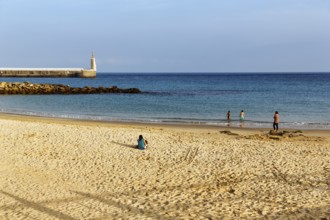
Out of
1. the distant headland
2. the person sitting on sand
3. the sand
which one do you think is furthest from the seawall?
the person sitting on sand

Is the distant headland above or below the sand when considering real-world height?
above

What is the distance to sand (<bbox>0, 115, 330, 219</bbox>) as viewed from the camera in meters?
8.59

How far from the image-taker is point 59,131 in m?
18.1

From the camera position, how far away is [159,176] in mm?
11500

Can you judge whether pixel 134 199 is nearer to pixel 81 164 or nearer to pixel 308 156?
pixel 81 164

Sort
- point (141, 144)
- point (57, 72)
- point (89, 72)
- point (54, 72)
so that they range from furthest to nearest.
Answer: point (89, 72)
point (54, 72)
point (57, 72)
point (141, 144)

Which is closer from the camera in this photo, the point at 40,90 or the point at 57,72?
the point at 40,90

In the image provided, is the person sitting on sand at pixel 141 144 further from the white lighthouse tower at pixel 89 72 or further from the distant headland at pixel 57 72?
the white lighthouse tower at pixel 89 72

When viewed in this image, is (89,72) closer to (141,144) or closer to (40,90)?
(40,90)

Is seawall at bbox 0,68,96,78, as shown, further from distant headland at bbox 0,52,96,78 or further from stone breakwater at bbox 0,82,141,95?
stone breakwater at bbox 0,82,141,95

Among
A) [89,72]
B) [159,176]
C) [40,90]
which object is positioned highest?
[89,72]

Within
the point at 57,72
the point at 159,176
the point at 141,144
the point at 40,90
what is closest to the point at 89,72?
the point at 57,72

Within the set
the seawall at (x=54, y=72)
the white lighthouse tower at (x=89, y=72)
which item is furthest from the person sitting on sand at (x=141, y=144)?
the white lighthouse tower at (x=89, y=72)

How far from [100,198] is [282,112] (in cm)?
2549
